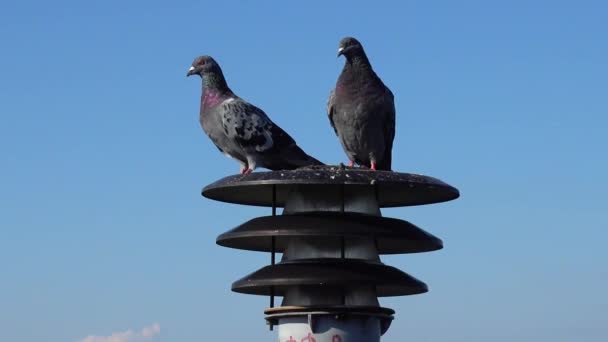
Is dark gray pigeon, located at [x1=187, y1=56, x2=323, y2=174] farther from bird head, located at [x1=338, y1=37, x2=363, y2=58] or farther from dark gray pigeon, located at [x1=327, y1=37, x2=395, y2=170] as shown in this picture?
bird head, located at [x1=338, y1=37, x2=363, y2=58]

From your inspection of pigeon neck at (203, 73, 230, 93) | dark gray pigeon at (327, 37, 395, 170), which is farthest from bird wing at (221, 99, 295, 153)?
dark gray pigeon at (327, 37, 395, 170)

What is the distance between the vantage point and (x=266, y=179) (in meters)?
10.5

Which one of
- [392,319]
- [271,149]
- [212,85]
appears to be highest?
[212,85]

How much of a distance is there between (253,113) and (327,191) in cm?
232

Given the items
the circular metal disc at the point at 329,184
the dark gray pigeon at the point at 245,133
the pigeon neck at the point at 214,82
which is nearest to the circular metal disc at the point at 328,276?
the circular metal disc at the point at 329,184

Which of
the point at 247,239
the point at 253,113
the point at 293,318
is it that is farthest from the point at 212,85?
the point at 293,318

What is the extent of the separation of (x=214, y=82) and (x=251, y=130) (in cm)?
101

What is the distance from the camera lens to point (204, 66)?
13.5m

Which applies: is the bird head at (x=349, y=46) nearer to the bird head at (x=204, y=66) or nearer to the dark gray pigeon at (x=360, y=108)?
the dark gray pigeon at (x=360, y=108)

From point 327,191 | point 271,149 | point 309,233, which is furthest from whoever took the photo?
point 271,149

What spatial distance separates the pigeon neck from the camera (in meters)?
13.5

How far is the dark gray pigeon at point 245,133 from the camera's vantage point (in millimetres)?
12945

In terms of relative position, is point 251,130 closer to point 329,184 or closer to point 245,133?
point 245,133

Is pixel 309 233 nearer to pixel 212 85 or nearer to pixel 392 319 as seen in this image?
pixel 392 319
